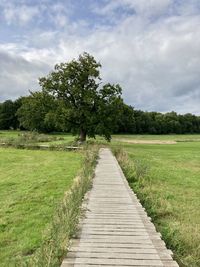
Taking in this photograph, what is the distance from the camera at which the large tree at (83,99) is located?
42.2m

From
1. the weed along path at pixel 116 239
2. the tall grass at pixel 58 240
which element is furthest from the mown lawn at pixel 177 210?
the tall grass at pixel 58 240

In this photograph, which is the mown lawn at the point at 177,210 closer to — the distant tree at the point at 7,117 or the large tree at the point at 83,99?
the large tree at the point at 83,99

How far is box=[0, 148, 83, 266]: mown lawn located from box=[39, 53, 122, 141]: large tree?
17524 millimetres

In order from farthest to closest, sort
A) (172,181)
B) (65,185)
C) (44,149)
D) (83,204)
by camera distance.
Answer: (44,149), (172,181), (65,185), (83,204)

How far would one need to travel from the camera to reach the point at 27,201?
13234 mm

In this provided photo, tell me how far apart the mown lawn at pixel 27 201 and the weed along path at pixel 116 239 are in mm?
1483

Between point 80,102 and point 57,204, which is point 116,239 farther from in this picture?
point 80,102

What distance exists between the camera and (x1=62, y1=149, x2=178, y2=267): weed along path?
609 centimetres

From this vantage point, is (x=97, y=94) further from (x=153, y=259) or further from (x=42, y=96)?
(x=153, y=259)

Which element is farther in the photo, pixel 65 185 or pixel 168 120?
pixel 168 120

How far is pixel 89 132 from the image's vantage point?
43281mm

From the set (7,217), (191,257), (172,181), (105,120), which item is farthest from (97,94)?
(191,257)

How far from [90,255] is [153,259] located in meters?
1.03

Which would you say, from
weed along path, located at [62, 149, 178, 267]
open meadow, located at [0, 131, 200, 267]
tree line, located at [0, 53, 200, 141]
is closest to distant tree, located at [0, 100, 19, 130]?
tree line, located at [0, 53, 200, 141]
